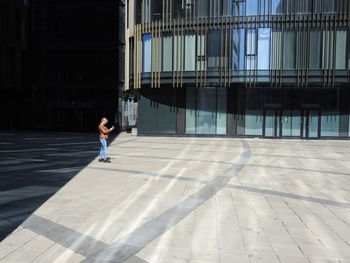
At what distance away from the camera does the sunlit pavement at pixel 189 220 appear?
5.22 metres

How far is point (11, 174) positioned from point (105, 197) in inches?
195

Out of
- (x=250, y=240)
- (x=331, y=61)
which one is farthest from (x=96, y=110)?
(x=250, y=240)

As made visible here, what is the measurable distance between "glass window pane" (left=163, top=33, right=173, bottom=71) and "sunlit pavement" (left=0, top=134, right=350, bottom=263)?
1900 cm

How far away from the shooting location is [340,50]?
1111 inches

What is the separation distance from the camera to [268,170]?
13.5 metres

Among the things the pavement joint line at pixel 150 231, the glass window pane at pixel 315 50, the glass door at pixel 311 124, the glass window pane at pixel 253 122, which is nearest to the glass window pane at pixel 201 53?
the glass window pane at pixel 253 122

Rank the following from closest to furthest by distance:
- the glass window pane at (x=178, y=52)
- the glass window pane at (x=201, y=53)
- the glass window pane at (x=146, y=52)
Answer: the glass window pane at (x=201, y=53) → the glass window pane at (x=178, y=52) → the glass window pane at (x=146, y=52)

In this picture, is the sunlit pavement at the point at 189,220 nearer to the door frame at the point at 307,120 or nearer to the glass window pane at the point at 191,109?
the door frame at the point at 307,120

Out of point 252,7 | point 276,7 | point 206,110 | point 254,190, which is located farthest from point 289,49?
point 254,190

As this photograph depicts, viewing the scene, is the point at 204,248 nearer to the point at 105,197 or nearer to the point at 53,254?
the point at 53,254

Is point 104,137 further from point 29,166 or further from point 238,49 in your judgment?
point 238,49

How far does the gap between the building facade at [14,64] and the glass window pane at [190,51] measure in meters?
24.1

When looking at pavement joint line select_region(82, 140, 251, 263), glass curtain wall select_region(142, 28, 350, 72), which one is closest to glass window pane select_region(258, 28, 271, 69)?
glass curtain wall select_region(142, 28, 350, 72)

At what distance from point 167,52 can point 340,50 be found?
43.5ft
